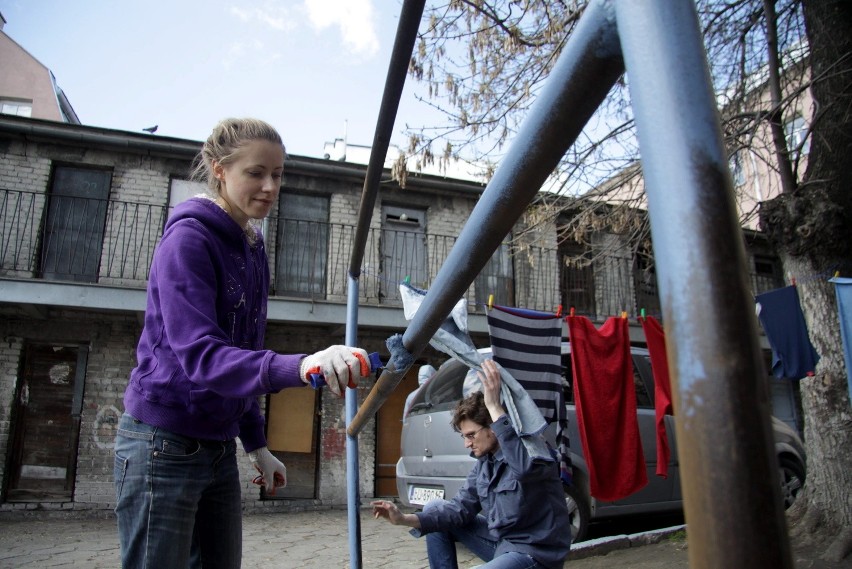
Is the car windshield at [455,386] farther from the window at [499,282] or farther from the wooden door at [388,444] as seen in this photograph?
the window at [499,282]

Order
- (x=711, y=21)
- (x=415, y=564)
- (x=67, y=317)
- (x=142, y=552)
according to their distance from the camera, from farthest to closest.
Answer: (x=67, y=317), (x=711, y=21), (x=415, y=564), (x=142, y=552)

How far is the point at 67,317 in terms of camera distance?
31.0 feet

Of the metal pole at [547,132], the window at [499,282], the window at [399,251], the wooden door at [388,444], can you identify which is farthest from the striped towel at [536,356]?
the window at [499,282]

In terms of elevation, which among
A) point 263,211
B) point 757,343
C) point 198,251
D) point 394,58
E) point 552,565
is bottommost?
point 552,565

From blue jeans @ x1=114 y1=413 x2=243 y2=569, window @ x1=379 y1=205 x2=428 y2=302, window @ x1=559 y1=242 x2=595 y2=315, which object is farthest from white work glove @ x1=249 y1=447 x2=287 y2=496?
window @ x1=559 y1=242 x2=595 y2=315

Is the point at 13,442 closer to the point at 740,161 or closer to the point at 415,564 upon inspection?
the point at 415,564

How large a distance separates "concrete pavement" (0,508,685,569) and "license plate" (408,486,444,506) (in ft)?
1.42

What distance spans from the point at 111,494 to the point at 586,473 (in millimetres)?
7296

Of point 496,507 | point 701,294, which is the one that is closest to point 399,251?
point 496,507

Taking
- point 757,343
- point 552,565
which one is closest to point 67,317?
point 552,565

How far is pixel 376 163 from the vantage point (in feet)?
5.95

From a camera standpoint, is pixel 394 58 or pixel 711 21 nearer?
pixel 394 58

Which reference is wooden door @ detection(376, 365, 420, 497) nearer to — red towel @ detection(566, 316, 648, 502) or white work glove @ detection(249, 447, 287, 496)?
red towel @ detection(566, 316, 648, 502)

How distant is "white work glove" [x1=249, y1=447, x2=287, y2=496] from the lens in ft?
5.94
